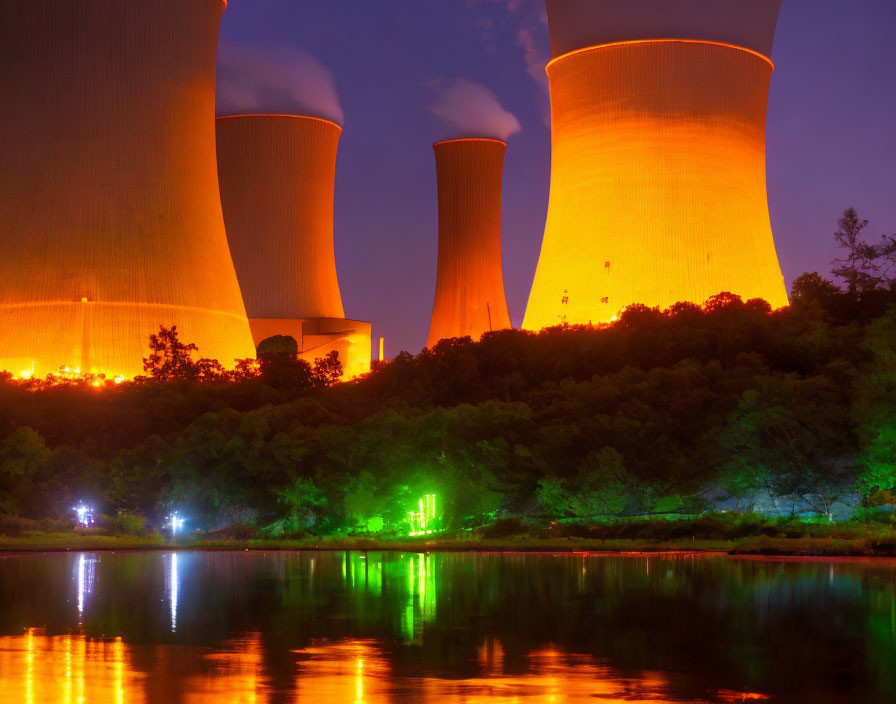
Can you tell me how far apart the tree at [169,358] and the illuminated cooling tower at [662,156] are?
35.3ft

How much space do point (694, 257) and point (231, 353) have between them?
46.9 feet

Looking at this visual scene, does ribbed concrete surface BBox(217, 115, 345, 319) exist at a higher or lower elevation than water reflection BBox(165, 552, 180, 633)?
higher

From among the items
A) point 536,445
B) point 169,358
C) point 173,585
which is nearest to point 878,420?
point 536,445

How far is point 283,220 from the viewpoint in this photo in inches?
2019

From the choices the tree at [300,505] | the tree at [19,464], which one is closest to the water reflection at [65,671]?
the tree at [300,505]

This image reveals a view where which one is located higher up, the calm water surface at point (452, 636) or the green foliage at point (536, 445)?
the green foliage at point (536, 445)

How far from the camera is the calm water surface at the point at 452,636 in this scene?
9.72 m

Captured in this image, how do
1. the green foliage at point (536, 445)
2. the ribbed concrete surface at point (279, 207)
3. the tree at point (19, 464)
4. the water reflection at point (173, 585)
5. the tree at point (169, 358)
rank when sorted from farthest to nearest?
the ribbed concrete surface at point (279, 207) < the tree at point (169, 358) < the tree at point (19, 464) < the green foliage at point (536, 445) < the water reflection at point (173, 585)

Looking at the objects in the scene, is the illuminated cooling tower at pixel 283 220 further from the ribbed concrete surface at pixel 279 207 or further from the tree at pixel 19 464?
the tree at pixel 19 464

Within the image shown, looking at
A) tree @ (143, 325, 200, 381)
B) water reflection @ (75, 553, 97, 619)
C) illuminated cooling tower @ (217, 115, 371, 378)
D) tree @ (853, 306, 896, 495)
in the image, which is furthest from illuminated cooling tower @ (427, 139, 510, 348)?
water reflection @ (75, 553, 97, 619)

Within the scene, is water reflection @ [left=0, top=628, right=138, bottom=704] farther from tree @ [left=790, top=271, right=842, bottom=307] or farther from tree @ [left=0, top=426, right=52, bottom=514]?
tree @ [left=790, top=271, right=842, bottom=307]

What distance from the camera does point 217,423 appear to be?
114ft

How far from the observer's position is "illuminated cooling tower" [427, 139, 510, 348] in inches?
2203

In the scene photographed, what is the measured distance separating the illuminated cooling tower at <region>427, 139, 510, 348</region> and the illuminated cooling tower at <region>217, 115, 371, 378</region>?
5120 millimetres
